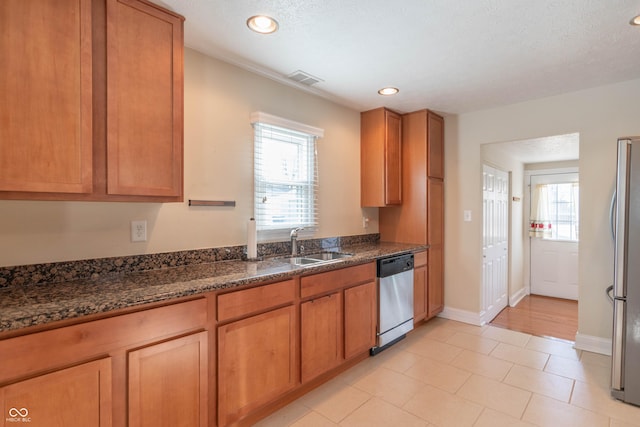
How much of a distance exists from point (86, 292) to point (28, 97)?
861mm

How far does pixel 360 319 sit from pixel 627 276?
5.90 feet

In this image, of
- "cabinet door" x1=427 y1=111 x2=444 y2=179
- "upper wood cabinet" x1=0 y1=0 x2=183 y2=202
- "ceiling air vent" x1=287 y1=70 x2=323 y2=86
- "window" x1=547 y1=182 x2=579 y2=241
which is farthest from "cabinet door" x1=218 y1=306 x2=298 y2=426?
"window" x1=547 y1=182 x2=579 y2=241

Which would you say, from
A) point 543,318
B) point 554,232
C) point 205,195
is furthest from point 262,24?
point 554,232

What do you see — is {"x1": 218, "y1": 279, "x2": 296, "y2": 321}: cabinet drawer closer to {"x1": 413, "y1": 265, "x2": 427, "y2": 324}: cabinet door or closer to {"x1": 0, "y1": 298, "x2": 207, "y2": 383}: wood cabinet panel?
{"x1": 0, "y1": 298, "x2": 207, "y2": 383}: wood cabinet panel

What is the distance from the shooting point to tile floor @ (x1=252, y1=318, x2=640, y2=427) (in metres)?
2.01

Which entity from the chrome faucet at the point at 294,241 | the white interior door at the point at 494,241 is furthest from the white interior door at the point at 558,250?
the chrome faucet at the point at 294,241

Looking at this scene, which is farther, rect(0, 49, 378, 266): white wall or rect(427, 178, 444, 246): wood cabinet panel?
rect(427, 178, 444, 246): wood cabinet panel

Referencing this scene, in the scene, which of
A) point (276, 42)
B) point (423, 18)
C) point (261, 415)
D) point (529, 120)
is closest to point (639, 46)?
point (529, 120)

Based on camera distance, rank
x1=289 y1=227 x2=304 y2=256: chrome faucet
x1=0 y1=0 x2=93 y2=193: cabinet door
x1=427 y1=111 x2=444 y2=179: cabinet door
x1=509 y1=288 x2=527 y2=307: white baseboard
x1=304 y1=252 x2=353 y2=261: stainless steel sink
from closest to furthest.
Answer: x1=0 y1=0 x2=93 y2=193: cabinet door < x1=289 y1=227 x2=304 y2=256: chrome faucet < x1=304 y1=252 x2=353 y2=261: stainless steel sink < x1=427 y1=111 x2=444 y2=179: cabinet door < x1=509 y1=288 x2=527 y2=307: white baseboard

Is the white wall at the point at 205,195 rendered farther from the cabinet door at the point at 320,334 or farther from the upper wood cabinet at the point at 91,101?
the cabinet door at the point at 320,334

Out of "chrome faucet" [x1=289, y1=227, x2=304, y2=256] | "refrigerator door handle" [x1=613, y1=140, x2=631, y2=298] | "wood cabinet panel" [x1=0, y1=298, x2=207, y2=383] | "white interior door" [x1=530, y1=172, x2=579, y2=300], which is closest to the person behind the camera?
"wood cabinet panel" [x1=0, y1=298, x2=207, y2=383]

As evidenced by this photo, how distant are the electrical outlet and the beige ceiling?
1205mm

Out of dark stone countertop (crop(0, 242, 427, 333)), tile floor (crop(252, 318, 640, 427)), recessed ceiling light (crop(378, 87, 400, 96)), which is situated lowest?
tile floor (crop(252, 318, 640, 427))

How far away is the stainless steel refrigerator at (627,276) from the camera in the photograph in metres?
2.11
